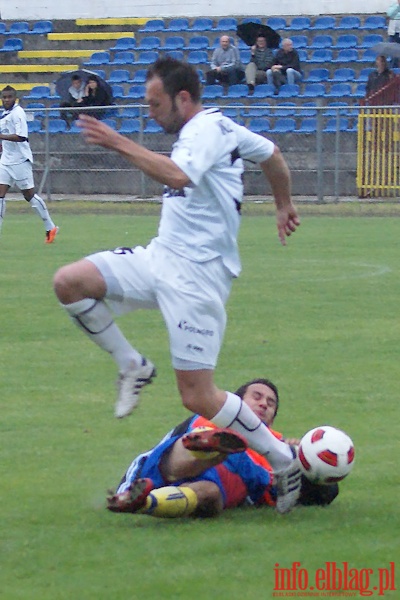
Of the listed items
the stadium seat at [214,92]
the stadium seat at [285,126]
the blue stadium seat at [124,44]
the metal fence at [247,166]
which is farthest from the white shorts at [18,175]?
the blue stadium seat at [124,44]

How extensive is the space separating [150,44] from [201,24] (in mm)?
1433

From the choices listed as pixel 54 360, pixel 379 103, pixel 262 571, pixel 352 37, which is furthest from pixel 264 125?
pixel 262 571

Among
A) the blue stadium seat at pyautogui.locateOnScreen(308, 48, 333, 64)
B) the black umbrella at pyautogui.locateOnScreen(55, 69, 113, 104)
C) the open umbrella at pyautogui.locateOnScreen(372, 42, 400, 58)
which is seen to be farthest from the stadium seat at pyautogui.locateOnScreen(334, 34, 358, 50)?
the black umbrella at pyautogui.locateOnScreen(55, 69, 113, 104)

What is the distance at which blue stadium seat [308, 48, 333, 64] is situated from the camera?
2805 cm

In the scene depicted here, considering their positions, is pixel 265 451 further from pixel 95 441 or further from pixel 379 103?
pixel 379 103

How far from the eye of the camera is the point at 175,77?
213 inches

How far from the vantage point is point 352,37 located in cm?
2852

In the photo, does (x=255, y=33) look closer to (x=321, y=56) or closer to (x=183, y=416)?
(x=321, y=56)

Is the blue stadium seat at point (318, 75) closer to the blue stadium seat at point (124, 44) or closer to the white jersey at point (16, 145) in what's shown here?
A: the blue stadium seat at point (124, 44)

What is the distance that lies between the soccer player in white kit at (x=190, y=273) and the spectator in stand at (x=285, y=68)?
2157 centimetres

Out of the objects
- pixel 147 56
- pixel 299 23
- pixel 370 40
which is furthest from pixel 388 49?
pixel 147 56

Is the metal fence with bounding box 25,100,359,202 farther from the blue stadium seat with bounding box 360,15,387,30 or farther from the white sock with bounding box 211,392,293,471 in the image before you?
the white sock with bounding box 211,392,293,471

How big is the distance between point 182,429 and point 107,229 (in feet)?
47.2

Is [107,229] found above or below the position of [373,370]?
below
